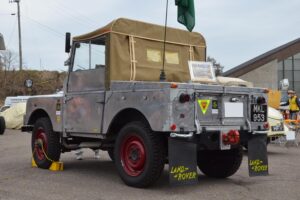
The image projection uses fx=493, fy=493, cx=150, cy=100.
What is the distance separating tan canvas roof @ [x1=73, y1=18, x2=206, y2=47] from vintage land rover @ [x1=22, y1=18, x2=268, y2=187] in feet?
0.05

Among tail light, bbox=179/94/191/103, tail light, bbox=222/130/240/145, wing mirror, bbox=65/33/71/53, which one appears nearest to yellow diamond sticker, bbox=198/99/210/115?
tail light, bbox=179/94/191/103

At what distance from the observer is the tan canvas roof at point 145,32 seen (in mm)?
7848

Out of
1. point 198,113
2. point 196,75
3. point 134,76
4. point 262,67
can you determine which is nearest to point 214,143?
point 198,113

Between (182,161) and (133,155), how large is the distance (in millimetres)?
860

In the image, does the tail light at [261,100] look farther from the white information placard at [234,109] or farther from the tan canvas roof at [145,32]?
the tan canvas roof at [145,32]

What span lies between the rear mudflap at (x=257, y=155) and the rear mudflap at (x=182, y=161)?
1179 mm

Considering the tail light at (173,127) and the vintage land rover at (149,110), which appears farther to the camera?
the vintage land rover at (149,110)

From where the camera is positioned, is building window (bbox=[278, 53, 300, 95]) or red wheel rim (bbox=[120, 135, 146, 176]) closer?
red wheel rim (bbox=[120, 135, 146, 176])

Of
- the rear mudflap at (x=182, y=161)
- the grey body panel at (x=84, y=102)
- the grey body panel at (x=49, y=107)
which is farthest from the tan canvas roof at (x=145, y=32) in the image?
the rear mudflap at (x=182, y=161)

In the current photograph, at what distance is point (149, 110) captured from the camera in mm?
6664

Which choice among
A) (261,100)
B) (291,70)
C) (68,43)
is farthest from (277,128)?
(291,70)

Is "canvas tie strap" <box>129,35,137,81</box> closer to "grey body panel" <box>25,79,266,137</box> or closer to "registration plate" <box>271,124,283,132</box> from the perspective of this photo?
"grey body panel" <box>25,79,266,137</box>

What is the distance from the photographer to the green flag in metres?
8.13

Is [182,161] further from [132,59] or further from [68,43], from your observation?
[68,43]
